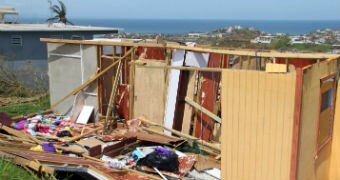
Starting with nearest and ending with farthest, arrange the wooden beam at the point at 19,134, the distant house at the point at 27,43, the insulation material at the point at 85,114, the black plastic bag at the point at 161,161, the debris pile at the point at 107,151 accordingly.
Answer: the debris pile at the point at 107,151, the black plastic bag at the point at 161,161, the wooden beam at the point at 19,134, the insulation material at the point at 85,114, the distant house at the point at 27,43

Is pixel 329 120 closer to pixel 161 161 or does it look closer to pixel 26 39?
pixel 161 161

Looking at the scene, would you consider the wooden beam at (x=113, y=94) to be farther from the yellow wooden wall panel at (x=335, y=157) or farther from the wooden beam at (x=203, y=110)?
the yellow wooden wall panel at (x=335, y=157)

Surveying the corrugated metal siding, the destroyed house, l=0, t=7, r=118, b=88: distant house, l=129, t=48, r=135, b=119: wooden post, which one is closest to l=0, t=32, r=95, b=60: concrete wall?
l=0, t=7, r=118, b=88: distant house

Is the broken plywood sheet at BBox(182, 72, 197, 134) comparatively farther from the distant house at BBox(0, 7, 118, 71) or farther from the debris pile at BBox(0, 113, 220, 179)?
the distant house at BBox(0, 7, 118, 71)

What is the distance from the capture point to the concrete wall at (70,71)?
44.5 ft

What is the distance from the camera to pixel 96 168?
30.5ft

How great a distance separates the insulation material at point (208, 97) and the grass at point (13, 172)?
4480mm

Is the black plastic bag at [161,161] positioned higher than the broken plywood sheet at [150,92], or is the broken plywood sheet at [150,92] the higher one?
the broken plywood sheet at [150,92]

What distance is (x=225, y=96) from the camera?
7688 mm

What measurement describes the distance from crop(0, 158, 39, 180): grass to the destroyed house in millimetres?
3794

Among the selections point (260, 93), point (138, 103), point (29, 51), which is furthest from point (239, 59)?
point (29, 51)

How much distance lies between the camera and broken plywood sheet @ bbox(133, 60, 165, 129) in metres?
11.8

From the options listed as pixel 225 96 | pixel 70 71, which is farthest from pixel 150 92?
pixel 225 96

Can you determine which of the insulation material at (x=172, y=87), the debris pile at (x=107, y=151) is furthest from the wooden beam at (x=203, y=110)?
the debris pile at (x=107, y=151)
